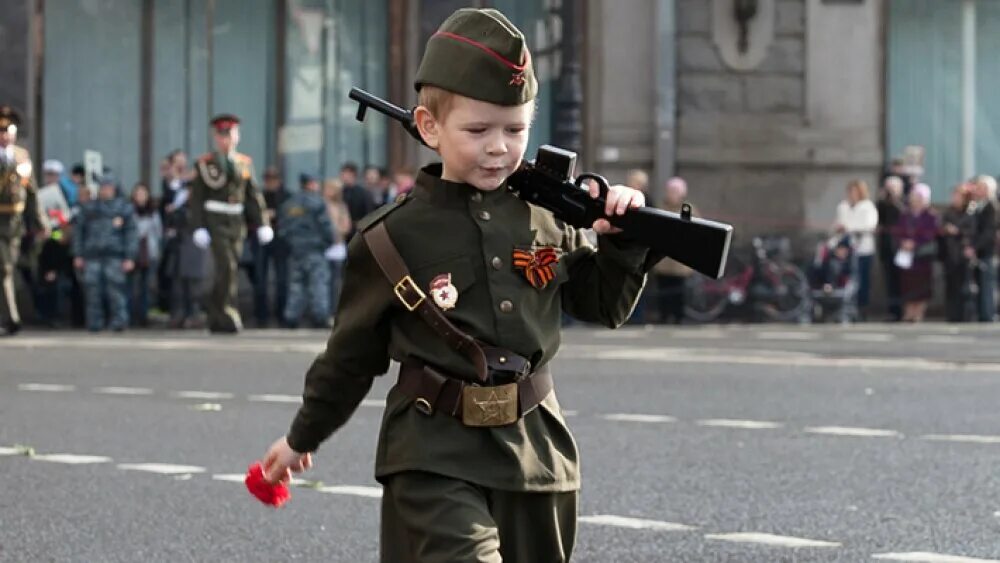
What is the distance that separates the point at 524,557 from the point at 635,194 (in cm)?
76

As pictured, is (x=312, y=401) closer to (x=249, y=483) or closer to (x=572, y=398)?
(x=249, y=483)

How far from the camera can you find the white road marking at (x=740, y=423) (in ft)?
41.0

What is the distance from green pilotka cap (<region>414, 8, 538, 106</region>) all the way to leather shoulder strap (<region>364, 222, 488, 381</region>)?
0.35m

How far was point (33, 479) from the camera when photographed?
33.3 feet

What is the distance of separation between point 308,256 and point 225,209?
2349mm

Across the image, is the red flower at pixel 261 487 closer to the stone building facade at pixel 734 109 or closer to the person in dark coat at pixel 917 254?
the person in dark coat at pixel 917 254

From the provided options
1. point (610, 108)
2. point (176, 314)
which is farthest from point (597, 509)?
point (610, 108)

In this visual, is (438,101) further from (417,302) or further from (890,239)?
(890,239)

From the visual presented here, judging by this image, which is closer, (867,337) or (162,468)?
(162,468)

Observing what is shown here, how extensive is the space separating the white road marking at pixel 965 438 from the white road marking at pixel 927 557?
3.91 m

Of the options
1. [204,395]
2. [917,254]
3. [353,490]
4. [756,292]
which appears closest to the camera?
[353,490]

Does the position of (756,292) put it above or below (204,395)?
above

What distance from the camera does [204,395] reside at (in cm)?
1459

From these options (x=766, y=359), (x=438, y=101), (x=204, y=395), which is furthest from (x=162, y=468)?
(x=766, y=359)
